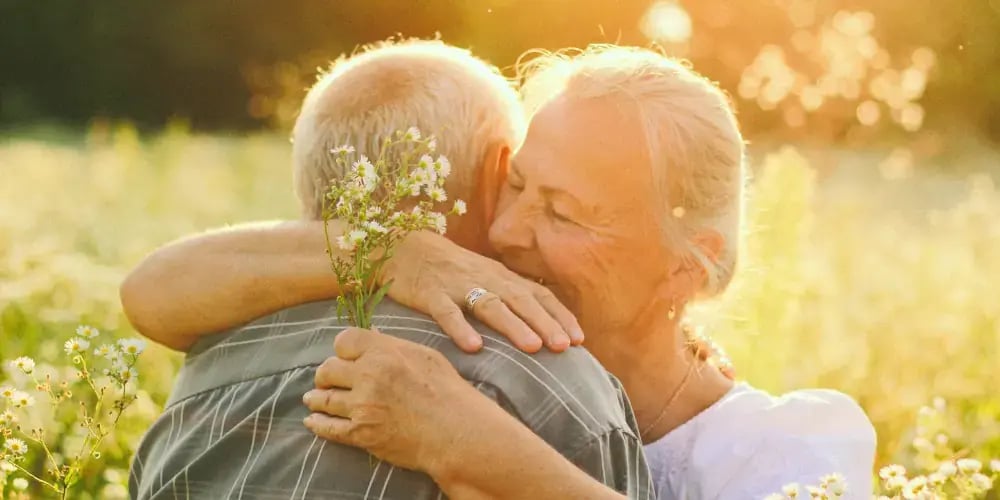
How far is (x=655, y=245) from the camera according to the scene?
3285mm

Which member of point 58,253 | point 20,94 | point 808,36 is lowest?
point 20,94

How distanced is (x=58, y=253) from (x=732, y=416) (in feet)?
14.9

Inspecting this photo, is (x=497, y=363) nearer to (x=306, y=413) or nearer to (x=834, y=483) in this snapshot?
(x=306, y=413)

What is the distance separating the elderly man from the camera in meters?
2.49

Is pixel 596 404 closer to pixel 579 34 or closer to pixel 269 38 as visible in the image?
pixel 579 34

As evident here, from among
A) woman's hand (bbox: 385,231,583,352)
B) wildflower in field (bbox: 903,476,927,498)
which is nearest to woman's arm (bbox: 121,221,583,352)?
woman's hand (bbox: 385,231,583,352)

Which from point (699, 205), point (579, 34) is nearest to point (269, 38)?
point (579, 34)

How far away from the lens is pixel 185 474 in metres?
2.68

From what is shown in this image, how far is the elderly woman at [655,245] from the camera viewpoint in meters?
3.15

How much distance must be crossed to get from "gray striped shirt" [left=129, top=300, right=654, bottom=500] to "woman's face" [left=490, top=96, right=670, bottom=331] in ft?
1.85

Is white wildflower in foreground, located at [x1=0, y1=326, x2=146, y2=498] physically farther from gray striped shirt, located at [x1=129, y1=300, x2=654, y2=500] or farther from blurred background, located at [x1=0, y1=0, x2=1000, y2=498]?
gray striped shirt, located at [x1=129, y1=300, x2=654, y2=500]

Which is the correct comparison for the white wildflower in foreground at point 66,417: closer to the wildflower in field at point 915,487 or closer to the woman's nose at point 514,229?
the woman's nose at point 514,229

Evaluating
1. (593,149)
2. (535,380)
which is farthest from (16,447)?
(593,149)

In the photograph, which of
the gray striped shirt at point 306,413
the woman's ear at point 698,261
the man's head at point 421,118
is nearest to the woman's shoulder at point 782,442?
the woman's ear at point 698,261
